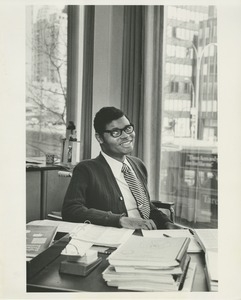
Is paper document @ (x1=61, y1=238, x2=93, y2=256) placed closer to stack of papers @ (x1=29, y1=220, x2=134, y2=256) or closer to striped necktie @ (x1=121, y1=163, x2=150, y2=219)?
stack of papers @ (x1=29, y1=220, x2=134, y2=256)

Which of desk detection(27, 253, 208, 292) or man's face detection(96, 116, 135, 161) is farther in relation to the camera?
man's face detection(96, 116, 135, 161)

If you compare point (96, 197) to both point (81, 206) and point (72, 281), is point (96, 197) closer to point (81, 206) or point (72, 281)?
point (81, 206)

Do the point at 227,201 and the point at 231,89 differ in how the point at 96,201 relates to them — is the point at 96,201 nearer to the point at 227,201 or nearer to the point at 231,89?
the point at 227,201

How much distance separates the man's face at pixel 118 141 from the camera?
3.09 ft

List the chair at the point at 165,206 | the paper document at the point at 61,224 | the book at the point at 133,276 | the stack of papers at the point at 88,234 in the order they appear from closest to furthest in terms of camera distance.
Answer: the book at the point at 133,276
the stack of papers at the point at 88,234
the paper document at the point at 61,224
the chair at the point at 165,206

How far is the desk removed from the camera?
2.23ft

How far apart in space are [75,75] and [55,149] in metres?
0.23

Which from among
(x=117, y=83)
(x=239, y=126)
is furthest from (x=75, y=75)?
(x=239, y=126)

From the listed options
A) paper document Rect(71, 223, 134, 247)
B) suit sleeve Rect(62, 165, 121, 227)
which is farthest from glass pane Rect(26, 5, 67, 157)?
paper document Rect(71, 223, 134, 247)

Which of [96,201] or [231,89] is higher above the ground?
[231,89]

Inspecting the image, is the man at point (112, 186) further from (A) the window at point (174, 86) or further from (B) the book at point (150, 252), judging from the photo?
(A) the window at point (174, 86)

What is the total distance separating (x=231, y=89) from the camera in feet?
2.88

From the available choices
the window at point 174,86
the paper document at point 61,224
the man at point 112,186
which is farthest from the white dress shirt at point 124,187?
the window at point 174,86

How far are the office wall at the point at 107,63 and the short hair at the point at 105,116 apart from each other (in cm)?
1
